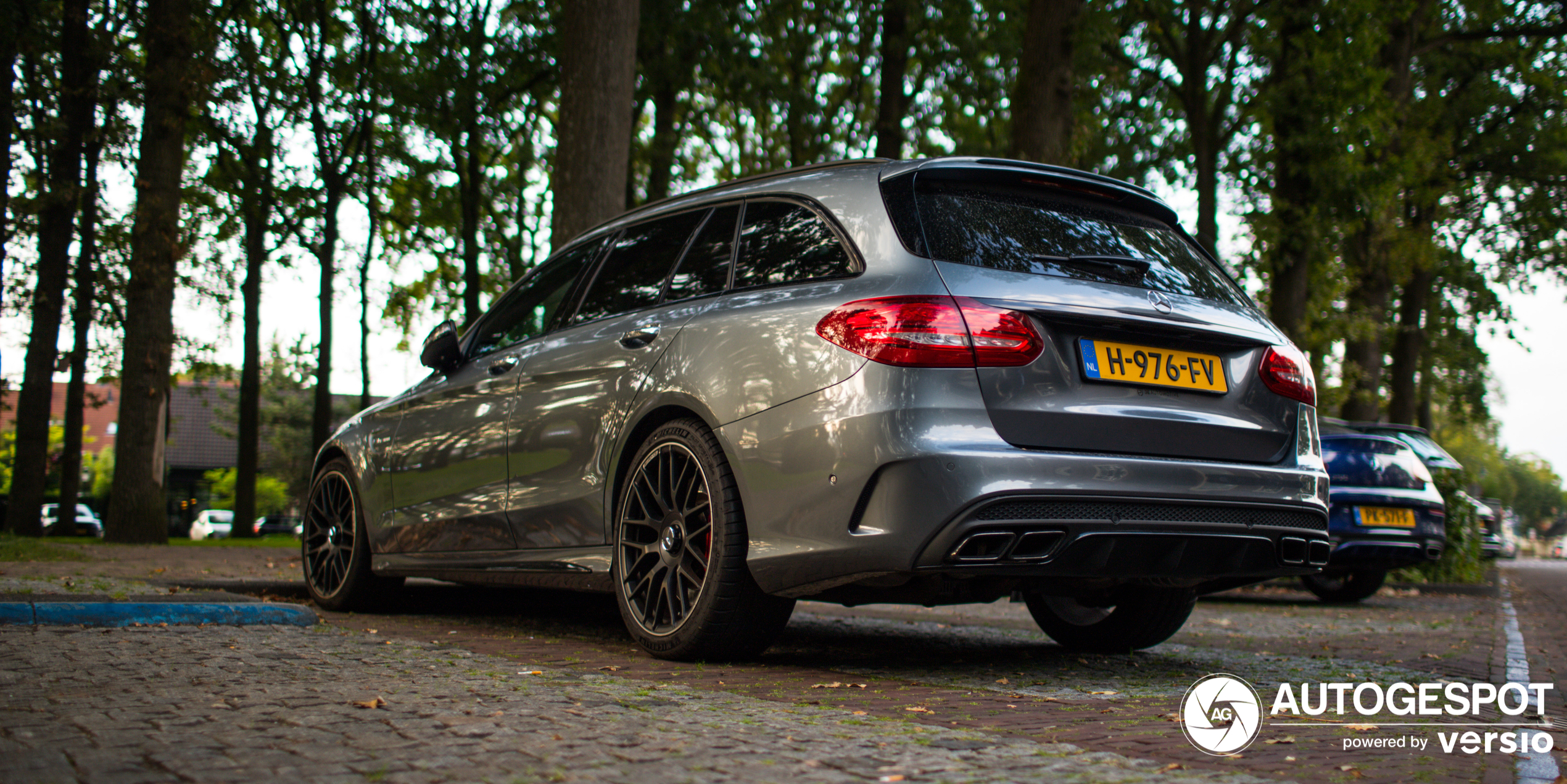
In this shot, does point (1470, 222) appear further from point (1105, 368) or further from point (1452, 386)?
point (1105, 368)

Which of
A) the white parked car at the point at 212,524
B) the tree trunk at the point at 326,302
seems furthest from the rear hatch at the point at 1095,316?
the white parked car at the point at 212,524

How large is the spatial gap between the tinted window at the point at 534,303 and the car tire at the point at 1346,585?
789 cm

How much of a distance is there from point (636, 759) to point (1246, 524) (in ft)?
7.55

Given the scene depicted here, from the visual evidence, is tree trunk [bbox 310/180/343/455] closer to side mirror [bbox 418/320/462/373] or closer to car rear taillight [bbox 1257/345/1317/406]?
side mirror [bbox 418/320/462/373]

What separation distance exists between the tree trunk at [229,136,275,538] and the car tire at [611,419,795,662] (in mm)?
20154

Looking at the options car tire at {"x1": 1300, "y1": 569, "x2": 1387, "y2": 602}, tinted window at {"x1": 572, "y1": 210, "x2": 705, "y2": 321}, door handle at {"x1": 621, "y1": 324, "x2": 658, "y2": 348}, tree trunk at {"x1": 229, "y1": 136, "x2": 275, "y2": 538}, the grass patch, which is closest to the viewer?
door handle at {"x1": 621, "y1": 324, "x2": 658, "y2": 348}

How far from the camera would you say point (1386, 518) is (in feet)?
32.8

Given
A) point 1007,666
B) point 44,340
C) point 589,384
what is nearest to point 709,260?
point 589,384

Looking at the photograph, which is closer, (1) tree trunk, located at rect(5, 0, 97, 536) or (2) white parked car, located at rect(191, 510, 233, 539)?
(1) tree trunk, located at rect(5, 0, 97, 536)

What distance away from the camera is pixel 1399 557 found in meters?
9.99

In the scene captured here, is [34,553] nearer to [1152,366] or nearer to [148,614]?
[148,614]

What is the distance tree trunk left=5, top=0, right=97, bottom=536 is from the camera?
17.3 m

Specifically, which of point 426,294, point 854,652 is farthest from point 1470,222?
point 854,652

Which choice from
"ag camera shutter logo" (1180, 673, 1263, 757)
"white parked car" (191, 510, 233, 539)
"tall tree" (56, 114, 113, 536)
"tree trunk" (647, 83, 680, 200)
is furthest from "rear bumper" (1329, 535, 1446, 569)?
"white parked car" (191, 510, 233, 539)
